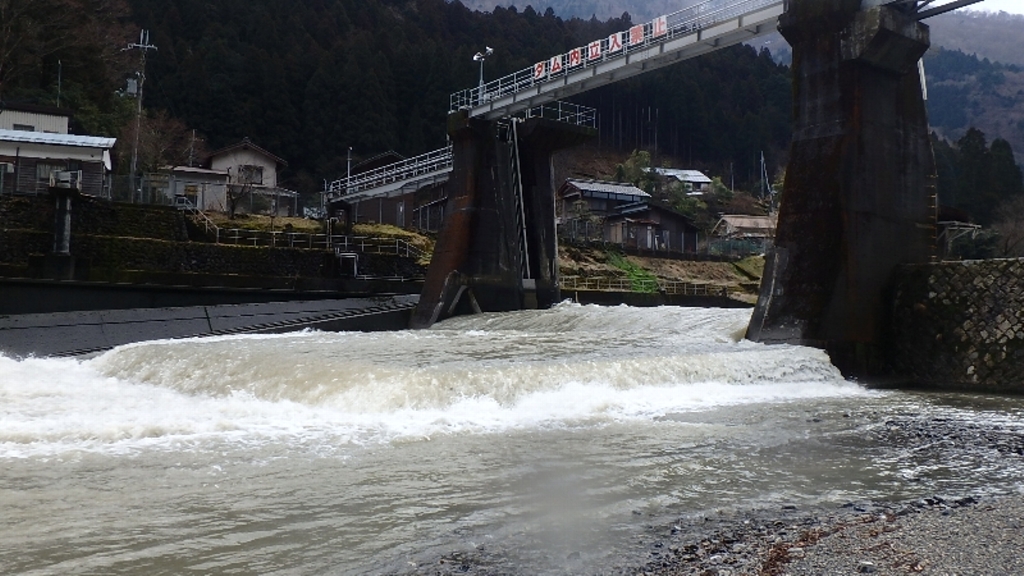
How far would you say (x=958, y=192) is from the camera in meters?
54.7

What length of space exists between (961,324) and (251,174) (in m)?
37.2

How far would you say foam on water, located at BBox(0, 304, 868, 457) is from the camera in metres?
7.51

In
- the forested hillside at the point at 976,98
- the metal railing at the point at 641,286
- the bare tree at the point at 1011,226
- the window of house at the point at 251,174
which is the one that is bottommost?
the metal railing at the point at 641,286

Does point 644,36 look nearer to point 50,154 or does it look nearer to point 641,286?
point 641,286

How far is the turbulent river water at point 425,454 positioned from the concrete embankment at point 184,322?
5.02 metres

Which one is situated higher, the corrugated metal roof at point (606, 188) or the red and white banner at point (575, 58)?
the corrugated metal roof at point (606, 188)

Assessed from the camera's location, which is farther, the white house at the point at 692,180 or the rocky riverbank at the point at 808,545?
the white house at the point at 692,180

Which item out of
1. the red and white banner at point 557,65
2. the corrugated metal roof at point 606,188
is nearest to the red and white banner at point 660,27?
the red and white banner at point 557,65

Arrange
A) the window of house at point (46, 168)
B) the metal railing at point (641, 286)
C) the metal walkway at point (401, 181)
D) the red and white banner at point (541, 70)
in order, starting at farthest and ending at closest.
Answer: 1. the metal walkway at point (401, 181)
2. the metal railing at point (641, 286)
3. the window of house at point (46, 168)
4. the red and white banner at point (541, 70)

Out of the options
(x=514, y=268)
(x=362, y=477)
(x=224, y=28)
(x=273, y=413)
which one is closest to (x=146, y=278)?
(x=514, y=268)

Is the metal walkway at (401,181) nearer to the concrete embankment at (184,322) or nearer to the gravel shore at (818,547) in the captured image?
the concrete embankment at (184,322)

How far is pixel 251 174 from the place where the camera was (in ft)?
137

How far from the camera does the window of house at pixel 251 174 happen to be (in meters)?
41.3

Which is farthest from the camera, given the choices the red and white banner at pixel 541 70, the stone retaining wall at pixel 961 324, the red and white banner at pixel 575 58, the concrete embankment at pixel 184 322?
the red and white banner at pixel 541 70
